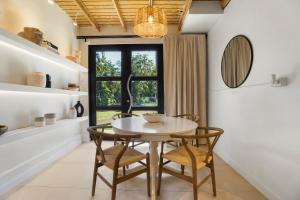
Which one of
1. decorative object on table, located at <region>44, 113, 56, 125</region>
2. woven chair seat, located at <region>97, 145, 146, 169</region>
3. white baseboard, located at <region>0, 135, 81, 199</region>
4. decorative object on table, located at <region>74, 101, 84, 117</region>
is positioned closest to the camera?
woven chair seat, located at <region>97, 145, 146, 169</region>

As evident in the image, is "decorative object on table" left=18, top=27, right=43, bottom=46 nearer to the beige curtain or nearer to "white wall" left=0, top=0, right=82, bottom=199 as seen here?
"white wall" left=0, top=0, right=82, bottom=199

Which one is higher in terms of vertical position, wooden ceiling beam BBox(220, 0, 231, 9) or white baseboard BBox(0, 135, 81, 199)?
wooden ceiling beam BBox(220, 0, 231, 9)

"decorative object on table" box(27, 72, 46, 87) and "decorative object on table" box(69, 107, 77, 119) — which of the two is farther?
"decorative object on table" box(69, 107, 77, 119)

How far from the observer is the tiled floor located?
2.09 metres

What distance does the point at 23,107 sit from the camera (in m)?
2.61

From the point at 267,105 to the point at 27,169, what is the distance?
10.1ft

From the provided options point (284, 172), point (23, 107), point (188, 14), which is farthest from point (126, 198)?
point (188, 14)

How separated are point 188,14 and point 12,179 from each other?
3.53 metres

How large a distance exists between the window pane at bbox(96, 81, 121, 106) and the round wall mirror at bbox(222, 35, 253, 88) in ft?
7.86

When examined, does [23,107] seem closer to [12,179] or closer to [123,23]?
Result: [12,179]

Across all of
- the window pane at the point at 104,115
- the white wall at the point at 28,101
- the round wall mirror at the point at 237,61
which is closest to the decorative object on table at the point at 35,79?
the white wall at the point at 28,101

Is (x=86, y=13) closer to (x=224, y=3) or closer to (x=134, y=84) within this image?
(x=134, y=84)

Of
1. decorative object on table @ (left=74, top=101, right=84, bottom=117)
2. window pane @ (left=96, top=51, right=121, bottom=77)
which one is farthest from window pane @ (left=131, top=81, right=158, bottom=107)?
decorative object on table @ (left=74, top=101, right=84, bottom=117)

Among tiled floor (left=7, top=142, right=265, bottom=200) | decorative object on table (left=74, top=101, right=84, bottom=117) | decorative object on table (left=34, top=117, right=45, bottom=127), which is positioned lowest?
tiled floor (left=7, top=142, right=265, bottom=200)
